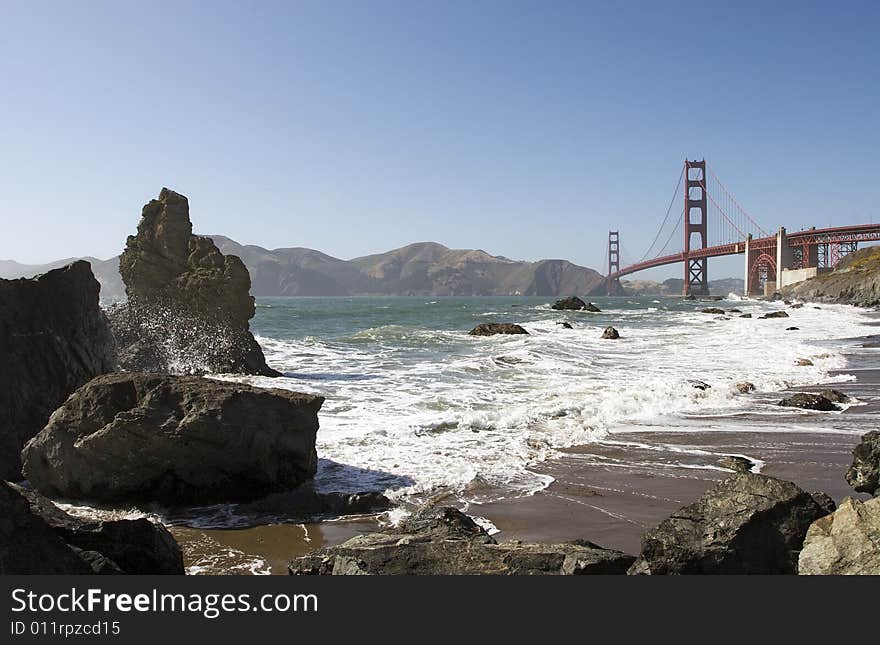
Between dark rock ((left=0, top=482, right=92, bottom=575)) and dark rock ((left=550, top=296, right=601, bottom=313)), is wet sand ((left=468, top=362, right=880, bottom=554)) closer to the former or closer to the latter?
dark rock ((left=0, top=482, right=92, bottom=575))

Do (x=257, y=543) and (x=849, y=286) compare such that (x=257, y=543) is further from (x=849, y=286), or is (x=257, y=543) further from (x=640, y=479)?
(x=849, y=286)

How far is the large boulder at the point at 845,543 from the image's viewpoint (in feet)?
8.79

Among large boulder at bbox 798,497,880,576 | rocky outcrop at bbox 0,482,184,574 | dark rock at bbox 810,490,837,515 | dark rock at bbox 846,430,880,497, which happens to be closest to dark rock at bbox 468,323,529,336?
dark rock at bbox 846,430,880,497

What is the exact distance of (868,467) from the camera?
430 centimetres

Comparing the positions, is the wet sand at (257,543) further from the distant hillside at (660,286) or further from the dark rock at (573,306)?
the distant hillside at (660,286)

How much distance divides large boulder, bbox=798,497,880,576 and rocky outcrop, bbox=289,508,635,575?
80cm

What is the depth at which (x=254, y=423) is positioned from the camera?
5.21 metres

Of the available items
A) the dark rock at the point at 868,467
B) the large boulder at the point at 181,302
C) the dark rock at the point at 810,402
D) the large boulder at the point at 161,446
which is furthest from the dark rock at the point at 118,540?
the large boulder at the point at 181,302

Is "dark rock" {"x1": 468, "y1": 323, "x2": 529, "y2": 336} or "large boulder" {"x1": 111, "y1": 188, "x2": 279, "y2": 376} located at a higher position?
"large boulder" {"x1": 111, "y1": 188, "x2": 279, "y2": 376}

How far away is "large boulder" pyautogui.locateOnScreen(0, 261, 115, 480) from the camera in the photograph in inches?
232

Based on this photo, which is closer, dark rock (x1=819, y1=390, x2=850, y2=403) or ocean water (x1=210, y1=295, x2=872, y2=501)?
ocean water (x1=210, y1=295, x2=872, y2=501)

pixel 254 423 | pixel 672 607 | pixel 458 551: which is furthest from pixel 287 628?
pixel 254 423

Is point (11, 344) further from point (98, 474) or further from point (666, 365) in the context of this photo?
point (666, 365)

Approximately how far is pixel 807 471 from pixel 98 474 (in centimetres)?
604
